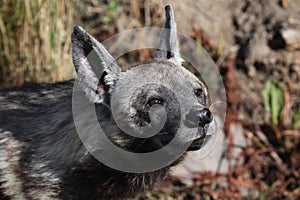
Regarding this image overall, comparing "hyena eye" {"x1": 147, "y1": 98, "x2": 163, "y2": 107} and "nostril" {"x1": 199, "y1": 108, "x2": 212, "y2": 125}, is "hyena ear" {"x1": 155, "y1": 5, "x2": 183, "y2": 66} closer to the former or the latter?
"hyena eye" {"x1": 147, "y1": 98, "x2": 163, "y2": 107}

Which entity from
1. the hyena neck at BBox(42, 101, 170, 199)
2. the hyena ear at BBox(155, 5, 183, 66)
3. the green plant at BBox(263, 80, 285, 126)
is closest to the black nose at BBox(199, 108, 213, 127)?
the hyena ear at BBox(155, 5, 183, 66)

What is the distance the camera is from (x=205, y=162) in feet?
21.2

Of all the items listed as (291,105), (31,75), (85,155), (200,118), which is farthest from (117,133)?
(291,105)

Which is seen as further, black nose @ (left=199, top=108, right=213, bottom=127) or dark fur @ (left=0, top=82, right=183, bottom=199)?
dark fur @ (left=0, top=82, right=183, bottom=199)

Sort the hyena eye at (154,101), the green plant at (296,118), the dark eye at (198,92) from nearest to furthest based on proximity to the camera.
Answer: the hyena eye at (154,101), the dark eye at (198,92), the green plant at (296,118)

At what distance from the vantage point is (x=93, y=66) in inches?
171

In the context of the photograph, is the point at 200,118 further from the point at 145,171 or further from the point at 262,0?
the point at 262,0

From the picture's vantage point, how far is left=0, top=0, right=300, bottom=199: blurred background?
6117mm

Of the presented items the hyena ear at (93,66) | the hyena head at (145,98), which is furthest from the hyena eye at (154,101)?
the hyena ear at (93,66)

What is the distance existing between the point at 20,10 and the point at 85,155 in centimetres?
195

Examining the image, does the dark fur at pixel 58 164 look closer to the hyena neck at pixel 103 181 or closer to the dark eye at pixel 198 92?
the hyena neck at pixel 103 181

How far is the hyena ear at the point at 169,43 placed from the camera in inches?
184

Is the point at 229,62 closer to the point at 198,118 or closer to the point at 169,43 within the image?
the point at 169,43

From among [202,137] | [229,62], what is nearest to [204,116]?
[202,137]
